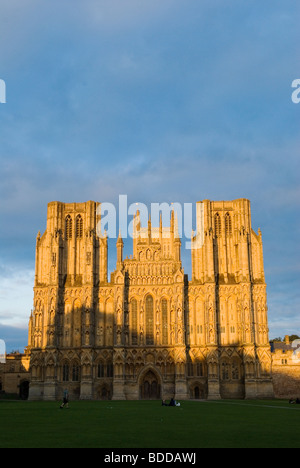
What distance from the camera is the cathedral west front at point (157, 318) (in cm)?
7519

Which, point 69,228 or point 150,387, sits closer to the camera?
point 150,387

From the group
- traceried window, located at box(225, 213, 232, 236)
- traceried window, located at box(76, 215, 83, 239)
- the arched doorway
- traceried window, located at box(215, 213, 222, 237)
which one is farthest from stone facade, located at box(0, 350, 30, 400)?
traceried window, located at box(225, 213, 232, 236)

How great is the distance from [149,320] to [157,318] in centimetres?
146

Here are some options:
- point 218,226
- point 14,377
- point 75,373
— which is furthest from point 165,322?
point 14,377

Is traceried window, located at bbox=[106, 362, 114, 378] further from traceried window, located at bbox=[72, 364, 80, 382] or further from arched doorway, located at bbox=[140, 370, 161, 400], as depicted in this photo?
arched doorway, located at bbox=[140, 370, 161, 400]

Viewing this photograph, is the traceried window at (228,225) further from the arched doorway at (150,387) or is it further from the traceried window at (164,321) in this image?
the arched doorway at (150,387)

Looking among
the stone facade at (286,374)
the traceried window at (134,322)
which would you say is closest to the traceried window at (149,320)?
the traceried window at (134,322)

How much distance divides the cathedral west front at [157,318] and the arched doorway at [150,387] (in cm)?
15

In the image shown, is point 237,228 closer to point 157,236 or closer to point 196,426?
point 157,236

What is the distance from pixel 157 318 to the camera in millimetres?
77875

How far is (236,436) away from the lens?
20156mm

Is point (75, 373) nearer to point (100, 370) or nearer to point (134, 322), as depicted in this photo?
point (100, 370)

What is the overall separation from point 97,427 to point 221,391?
54695 mm

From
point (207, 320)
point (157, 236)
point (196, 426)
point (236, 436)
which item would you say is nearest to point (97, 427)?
point (196, 426)
